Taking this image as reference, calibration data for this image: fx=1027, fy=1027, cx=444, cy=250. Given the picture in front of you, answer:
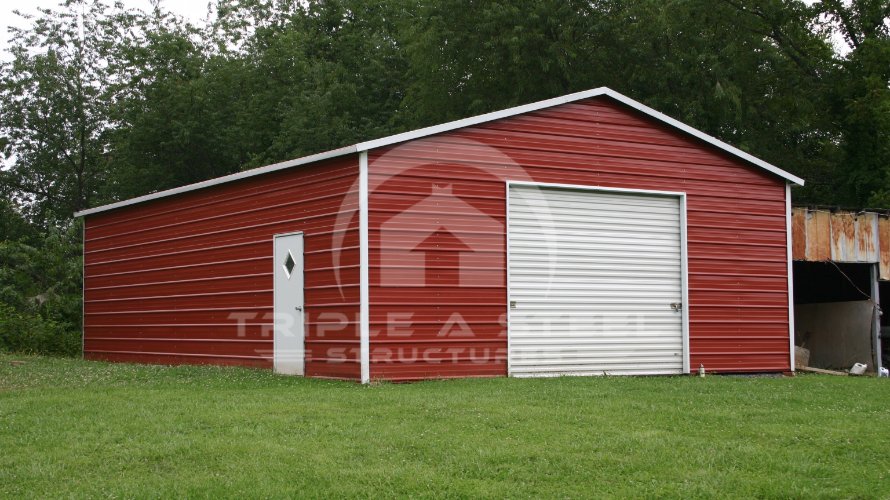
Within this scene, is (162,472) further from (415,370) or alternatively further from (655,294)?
(655,294)

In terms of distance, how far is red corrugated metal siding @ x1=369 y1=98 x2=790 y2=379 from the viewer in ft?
46.9

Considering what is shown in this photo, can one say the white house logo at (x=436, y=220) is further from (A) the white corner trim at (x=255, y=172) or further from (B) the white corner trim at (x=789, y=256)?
(B) the white corner trim at (x=789, y=256)

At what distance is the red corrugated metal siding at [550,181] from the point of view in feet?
46.9

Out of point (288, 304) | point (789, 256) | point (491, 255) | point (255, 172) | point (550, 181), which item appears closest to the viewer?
point (491, 255)

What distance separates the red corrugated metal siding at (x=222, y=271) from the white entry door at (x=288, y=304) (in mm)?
183

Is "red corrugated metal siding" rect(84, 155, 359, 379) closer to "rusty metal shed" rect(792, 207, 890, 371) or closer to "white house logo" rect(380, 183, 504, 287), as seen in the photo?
"white house logo" rect(380, 183, 504, 287)

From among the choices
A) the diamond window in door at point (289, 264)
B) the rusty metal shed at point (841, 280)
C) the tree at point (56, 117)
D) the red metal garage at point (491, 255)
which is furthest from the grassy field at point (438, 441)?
the tree at point (56, 117)

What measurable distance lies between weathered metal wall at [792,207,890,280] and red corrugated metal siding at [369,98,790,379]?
118 centimetres

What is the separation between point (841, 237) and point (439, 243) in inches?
350

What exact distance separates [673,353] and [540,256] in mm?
2974

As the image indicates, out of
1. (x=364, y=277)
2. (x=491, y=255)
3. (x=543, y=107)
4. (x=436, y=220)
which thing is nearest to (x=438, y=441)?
(x=364, y=277)

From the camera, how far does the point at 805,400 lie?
39.6 ft

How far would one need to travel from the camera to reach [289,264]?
A: 1547cm

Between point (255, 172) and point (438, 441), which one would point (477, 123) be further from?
point (438, 441)
